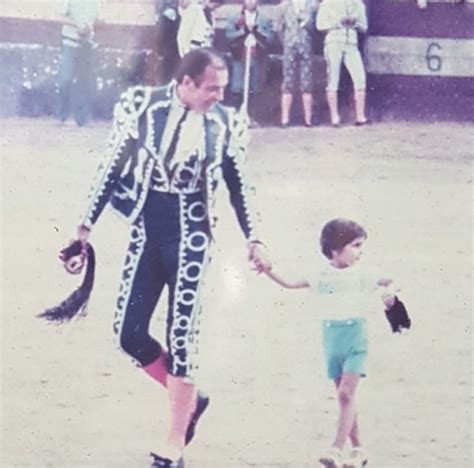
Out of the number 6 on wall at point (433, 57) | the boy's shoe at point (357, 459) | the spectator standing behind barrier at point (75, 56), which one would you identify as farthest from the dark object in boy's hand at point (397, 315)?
the spectator standing behind barrier at point (75, 56)

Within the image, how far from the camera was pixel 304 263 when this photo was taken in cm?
404

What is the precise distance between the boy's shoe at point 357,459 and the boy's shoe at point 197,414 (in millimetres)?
391

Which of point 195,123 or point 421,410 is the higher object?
point 195,123

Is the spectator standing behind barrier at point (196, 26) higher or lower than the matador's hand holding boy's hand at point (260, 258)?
higher

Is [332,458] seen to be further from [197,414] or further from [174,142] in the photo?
[174,142]

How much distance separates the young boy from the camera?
4.04 m

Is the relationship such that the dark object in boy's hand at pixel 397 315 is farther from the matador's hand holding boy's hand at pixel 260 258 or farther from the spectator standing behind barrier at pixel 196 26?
the spectator standing behind barrier at pixel 196 26

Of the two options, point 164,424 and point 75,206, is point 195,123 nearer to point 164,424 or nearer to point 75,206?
point 75,206

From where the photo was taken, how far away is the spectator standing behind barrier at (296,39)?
13.4 feet

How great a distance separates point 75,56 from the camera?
4113mm

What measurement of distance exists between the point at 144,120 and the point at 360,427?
0.97 metres

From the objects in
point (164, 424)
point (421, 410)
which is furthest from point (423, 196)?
point (164, 424)

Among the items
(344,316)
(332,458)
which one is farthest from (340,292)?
(332,458)

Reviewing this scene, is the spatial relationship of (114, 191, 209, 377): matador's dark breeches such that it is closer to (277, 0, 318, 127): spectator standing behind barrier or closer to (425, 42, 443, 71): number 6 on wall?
(277, 0, 318, 127): spectator standing behind barrier
